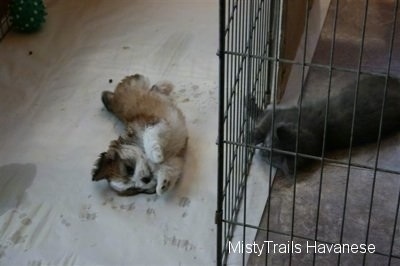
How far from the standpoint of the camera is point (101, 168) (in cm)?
199

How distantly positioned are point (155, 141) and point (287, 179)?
355 millimetres

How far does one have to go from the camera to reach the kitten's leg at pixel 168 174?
6.46ft

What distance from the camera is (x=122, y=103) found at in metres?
2.21

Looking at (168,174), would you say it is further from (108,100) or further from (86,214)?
(108,100)

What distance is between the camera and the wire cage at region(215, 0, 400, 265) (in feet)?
5.69

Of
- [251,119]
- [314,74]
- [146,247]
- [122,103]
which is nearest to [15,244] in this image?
[146,247]

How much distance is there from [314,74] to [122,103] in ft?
1.95

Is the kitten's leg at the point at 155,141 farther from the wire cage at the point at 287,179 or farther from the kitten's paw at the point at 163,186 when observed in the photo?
the wire cage at the point at 287,179

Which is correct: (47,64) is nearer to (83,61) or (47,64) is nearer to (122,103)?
(83,61)

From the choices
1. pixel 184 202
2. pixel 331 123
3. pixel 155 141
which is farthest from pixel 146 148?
pixel 331 123

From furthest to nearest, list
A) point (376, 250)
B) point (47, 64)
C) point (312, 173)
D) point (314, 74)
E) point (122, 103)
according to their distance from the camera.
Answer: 1. point (47, 64)
2. point (314, 74)
3. point (122, 103)
4. point (312, 173)
5. point (376, 250)

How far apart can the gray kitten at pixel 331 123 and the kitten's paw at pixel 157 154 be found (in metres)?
0.25

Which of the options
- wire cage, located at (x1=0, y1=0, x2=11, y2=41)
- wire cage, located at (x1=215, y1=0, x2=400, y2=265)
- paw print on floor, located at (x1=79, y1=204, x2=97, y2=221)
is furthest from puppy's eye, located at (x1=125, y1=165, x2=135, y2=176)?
wire cage, located at (x1=0, y1=0, x2=11, y2=41)

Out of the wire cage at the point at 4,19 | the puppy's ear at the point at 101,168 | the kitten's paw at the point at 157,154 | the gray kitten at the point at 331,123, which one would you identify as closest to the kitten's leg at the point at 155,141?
the kitten's paw at the point at 157,154
